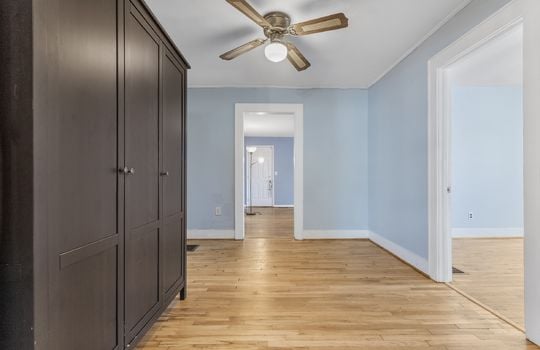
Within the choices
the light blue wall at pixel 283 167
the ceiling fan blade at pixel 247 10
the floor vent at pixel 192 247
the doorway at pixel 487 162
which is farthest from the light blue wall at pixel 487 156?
the light blue wall at pixel 283 167

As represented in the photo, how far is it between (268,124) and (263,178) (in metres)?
2.65

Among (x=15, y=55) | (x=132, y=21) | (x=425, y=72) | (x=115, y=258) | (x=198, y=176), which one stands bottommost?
(x=115, y=258)

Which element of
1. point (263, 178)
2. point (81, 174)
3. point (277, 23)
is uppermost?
point (277, 23)

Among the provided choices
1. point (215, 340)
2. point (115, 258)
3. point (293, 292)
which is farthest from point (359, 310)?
→ point (115, 258)

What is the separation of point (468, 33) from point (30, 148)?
2.79 metres

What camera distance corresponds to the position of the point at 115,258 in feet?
4.11

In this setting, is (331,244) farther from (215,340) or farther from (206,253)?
(215,340)

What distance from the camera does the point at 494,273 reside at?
279cm

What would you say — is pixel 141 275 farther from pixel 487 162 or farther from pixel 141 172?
pixel 487 162

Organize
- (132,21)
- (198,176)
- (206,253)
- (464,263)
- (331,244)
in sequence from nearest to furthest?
(132,21), (464,263), (206,253), (331,244), (198,176)

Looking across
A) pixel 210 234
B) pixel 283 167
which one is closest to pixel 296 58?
pixel 210 234

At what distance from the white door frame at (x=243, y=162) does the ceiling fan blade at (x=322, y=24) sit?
2.01m

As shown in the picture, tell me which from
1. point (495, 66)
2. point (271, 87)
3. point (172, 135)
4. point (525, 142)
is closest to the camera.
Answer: point (525, 142)

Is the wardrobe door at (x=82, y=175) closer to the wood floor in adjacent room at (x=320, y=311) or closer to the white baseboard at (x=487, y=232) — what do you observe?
the wood floor in adjacent room at (x=320, y=311)
